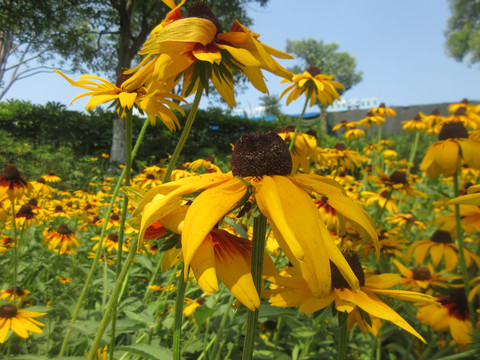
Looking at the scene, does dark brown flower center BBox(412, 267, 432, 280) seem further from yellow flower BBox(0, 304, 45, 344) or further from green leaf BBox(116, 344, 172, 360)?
yellow flower BBox(0, 304, 45, 344)

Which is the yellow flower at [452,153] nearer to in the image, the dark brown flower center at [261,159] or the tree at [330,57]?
the dark brown flower center at [261,159]

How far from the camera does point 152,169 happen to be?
3660 millimetres

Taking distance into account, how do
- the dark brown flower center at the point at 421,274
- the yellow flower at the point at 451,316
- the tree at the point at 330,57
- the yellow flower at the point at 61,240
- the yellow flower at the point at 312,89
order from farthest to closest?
1. the tree at the point at 330,57
2. the yellow flower at the point at 61,240
3. the yellow flower at the point at 312,89
4. the dark brown flower center at the point at 421,274
5. the yellow flower at the point at 451,316

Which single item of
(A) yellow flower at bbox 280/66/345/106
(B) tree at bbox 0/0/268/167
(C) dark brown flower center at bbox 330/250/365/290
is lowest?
(C) dark brown flower center at bbox 330/250/365/290

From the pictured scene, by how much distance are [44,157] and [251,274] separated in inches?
228

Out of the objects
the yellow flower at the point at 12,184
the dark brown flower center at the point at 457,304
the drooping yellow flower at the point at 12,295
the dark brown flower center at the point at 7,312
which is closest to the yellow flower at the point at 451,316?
the dark brown flower center at the point at 457,304

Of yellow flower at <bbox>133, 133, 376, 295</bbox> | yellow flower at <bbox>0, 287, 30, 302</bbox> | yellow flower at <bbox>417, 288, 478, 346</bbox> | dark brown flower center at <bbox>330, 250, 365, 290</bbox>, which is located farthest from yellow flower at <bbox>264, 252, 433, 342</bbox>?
yellow flower at <bbox>0, 287, 30, 302</bbox>

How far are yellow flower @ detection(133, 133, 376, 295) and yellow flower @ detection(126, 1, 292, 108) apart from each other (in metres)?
0.16

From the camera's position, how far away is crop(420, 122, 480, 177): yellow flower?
4.33 ft

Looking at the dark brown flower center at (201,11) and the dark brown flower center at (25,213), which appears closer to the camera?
the dark brown flower center at (201,11)

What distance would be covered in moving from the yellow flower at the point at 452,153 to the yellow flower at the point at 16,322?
1669mm

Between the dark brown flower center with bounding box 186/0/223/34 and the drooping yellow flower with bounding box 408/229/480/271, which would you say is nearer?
the dark brown flower center with bounding box 186/0/223/34

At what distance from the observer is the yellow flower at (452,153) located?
51.9 inches

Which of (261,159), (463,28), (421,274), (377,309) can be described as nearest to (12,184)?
(261,159)
